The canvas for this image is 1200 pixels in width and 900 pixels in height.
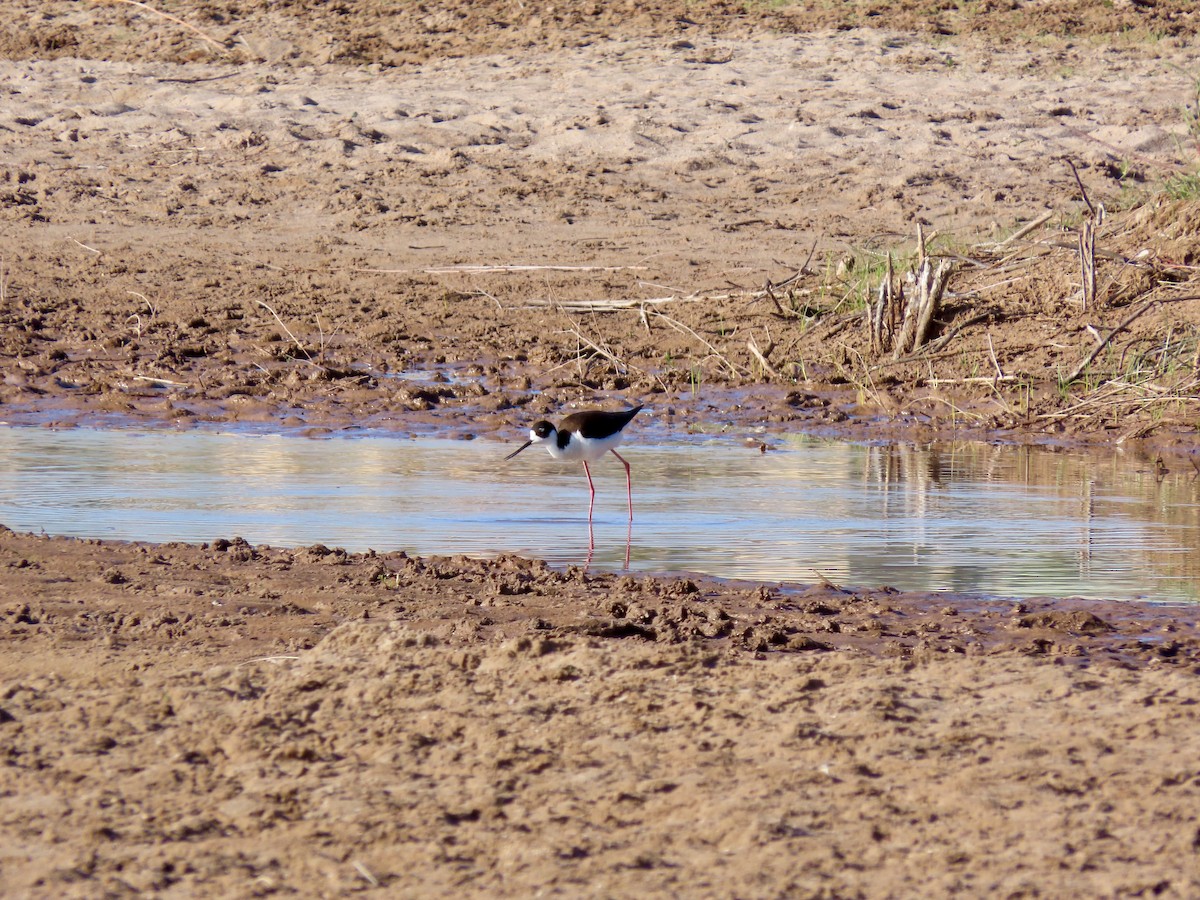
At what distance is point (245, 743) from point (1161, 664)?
230cm

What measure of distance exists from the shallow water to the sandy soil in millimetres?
526

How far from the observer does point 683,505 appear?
24.1ft

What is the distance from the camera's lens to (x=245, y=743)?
3.71 m

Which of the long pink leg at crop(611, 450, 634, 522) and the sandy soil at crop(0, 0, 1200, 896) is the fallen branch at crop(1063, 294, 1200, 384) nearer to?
the sandy soil at crop(0, 0, 1200, 896)

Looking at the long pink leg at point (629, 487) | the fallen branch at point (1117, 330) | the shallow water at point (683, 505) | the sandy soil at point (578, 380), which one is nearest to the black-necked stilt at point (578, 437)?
the long pink leg at point (629, 487)

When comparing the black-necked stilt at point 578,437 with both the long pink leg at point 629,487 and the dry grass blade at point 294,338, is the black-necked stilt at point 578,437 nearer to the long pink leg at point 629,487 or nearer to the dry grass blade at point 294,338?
the long pink leg at point 629,487

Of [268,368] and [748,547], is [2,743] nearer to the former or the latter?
[748,547]

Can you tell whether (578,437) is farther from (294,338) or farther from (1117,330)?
(294,338)

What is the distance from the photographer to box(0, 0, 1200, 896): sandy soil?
3.28 metres

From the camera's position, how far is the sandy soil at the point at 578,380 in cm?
328

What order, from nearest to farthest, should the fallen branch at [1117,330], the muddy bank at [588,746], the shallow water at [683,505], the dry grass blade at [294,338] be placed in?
the muddy bank at [588,746], the shallow water at [683,505], the fallen branch at [1117,330], the dry grass blade at [294,338]

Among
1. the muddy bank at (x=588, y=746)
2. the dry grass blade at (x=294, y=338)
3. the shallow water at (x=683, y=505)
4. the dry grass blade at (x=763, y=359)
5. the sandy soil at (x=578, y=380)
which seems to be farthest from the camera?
the dry grass blade at (x=294, y=338)

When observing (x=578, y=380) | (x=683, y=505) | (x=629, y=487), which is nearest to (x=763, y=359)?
(x=578, y=380)

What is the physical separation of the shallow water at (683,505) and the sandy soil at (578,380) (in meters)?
0.53
